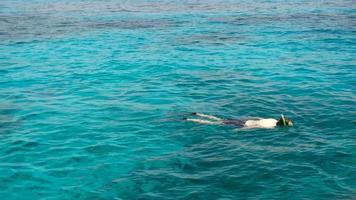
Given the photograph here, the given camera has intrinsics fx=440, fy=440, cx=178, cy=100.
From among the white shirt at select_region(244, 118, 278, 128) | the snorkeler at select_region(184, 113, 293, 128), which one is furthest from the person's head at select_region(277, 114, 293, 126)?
the white shirt at select_region(244, 118, 278, 128)

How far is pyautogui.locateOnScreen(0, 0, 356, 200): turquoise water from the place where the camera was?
13008 mm

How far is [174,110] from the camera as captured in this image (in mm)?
19000

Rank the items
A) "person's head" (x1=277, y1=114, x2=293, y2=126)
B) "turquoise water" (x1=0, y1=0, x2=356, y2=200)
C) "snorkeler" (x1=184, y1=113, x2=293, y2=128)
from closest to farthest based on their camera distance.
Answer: "turquoise water" (x1=0, y1=0, x2=356, y2=200), "person's head" (x1=277, y1=114, x2=293, y2=126), "snorkeler" (x1=184, y1=113, x2=293, y2=128)

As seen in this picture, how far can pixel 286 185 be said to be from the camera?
12.7 meters

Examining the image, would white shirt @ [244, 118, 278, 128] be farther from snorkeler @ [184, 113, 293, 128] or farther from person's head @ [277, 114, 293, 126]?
person's head @ [277, 114, 293, 126]

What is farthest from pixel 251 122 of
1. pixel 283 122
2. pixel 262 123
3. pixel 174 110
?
pixel 174 110

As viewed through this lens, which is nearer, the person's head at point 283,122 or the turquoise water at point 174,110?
the turquoise water at point 174,110

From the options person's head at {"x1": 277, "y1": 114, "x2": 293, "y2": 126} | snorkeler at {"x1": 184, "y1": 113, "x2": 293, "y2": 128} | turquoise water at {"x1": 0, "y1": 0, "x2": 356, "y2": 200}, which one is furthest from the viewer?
snorkeler at {"x1": 184, "y1": 113, "x2": 293, "y2": 128}

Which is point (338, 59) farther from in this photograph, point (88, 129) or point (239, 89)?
point (88, 129)

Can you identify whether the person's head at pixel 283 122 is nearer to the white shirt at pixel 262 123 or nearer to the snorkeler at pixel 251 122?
the snorkeler at pixel 251 122

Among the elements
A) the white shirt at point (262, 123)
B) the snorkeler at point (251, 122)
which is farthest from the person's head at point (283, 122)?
the white shirt at point (262, 123)

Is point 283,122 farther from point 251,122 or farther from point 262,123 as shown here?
point 251,122

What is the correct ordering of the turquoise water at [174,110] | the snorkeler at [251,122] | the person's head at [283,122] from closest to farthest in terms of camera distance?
the turquoise water at [174,110]
the person's head at [283,122]
the snorkeler at [251,122]

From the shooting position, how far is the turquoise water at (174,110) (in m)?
13.0
